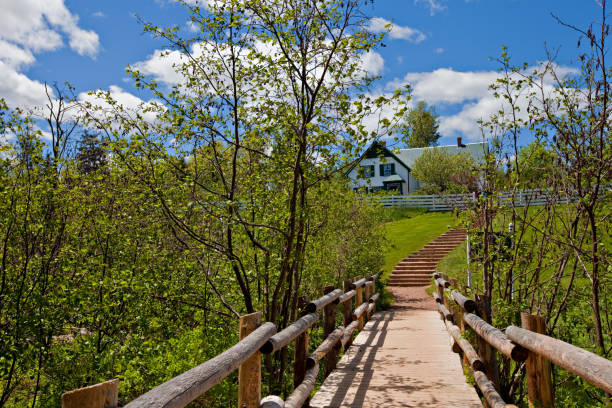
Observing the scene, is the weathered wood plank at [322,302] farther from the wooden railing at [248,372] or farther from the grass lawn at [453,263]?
the grass lawn at [453,263]

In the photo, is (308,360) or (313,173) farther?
(313,173)

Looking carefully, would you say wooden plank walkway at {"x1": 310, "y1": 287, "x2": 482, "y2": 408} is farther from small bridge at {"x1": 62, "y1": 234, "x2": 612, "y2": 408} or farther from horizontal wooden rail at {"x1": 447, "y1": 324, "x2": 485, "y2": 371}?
horizontal wooden rail at {"x1": 447, "y1": 324, "x2": 485, "y2": 371}

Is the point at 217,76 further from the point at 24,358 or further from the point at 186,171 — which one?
the point at 24,358

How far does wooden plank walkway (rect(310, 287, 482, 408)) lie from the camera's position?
5.27 metres

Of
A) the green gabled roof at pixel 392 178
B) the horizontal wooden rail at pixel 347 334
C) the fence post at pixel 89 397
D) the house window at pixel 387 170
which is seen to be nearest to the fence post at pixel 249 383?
the fence post at pixel 89 397

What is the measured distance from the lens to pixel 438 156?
4903 centimetres

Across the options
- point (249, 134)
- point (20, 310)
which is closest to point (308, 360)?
point (249, 134)

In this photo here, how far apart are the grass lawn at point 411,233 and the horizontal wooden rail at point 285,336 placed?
662 inches

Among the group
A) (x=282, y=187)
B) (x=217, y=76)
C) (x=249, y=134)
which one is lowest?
(x=282, y=187)

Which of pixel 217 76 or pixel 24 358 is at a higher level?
pixel 217 76

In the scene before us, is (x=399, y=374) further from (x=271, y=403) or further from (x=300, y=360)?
(x=271, y=403)

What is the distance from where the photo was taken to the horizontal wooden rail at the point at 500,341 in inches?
145

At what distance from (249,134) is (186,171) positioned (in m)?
0.96

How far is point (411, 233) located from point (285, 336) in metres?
28.7
